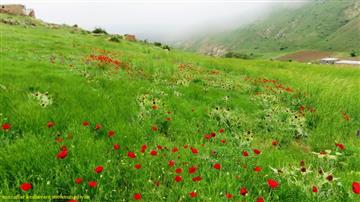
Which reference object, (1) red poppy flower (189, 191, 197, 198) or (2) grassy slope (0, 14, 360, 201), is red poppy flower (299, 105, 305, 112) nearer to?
(2) grassy slope (0, 14, 360, 201)

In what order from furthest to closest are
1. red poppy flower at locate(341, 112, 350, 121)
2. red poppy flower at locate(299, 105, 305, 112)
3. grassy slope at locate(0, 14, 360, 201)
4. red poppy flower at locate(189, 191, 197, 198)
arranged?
red poppy flower at locate(299, 105, 305, 112) → red poppy flower at locate(341, 112, 350, 121) → grassy slope at locate(0, 14, 360, 201) → red poppy flower at locate(189, 191, 197, 198)

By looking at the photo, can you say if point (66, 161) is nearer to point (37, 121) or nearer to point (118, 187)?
point (118, 187)

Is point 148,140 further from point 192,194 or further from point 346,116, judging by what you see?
point 346,116

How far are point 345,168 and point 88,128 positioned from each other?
223 inches

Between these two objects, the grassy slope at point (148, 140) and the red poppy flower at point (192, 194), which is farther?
the grassy slope at point (148, 140)

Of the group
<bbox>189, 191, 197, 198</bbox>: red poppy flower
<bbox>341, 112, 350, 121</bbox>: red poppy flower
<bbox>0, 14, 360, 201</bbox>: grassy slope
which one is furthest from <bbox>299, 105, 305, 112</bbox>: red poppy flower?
<bbox>189, 191, 197, 198</bbox>: red poppy flower

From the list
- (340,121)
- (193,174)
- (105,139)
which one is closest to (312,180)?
(193,174)

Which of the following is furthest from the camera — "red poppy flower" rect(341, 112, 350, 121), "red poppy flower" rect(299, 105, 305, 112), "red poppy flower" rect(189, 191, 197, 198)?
"red poppy flower" rect(299, 105, 305, 112)

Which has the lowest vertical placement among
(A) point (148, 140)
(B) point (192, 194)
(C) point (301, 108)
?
(C) point (301, 108)

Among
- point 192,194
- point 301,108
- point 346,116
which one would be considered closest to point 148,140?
point 192,194

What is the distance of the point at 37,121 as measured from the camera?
6125 millimetres

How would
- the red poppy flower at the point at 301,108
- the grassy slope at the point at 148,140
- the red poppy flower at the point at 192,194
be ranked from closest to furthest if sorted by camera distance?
the red poppy flower at the point at 192,194 < the grassy slope at the point at 148,140 < the red poppy flower at the point at 301,108

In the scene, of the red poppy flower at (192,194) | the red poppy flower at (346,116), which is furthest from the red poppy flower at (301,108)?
the red poppy flower at (192,194)

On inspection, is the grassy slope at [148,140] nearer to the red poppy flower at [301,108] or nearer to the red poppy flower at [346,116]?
the red poppy flower at [346,116]
